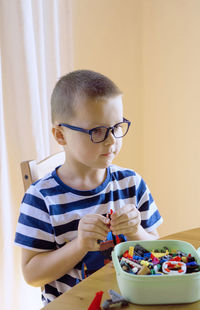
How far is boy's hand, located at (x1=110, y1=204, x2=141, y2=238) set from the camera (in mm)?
789

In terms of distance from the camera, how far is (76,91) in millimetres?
944

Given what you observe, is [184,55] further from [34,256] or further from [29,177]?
[34,256]

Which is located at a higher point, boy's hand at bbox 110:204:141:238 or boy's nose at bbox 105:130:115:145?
boy's nose at bbox 105:130:115:145

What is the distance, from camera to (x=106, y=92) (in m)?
0.92

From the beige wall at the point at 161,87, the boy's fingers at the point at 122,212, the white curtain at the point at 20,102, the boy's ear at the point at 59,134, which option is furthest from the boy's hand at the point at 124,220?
the beige wall at the point at 161,87

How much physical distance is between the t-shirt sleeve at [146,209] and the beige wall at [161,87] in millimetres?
1011

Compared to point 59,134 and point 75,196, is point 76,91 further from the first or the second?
point 75,196

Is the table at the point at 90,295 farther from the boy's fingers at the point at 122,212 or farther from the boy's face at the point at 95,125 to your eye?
the boy's face at the point at 95,125

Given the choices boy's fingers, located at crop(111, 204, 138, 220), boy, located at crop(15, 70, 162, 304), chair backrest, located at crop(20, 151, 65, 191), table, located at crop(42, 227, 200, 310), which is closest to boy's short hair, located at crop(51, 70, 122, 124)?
boy, located at crop(15, 70, 162, 304)

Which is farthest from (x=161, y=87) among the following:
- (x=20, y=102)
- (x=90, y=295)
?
(x=90, y=295)

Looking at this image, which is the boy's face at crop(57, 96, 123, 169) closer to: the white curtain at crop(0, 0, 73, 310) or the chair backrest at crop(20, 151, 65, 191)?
the chair backrest at crop(20, 151, 65, 191)

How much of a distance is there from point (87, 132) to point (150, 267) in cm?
38

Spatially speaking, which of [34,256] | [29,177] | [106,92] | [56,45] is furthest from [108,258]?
[56,45]

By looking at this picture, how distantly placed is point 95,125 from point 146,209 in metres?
0.34
